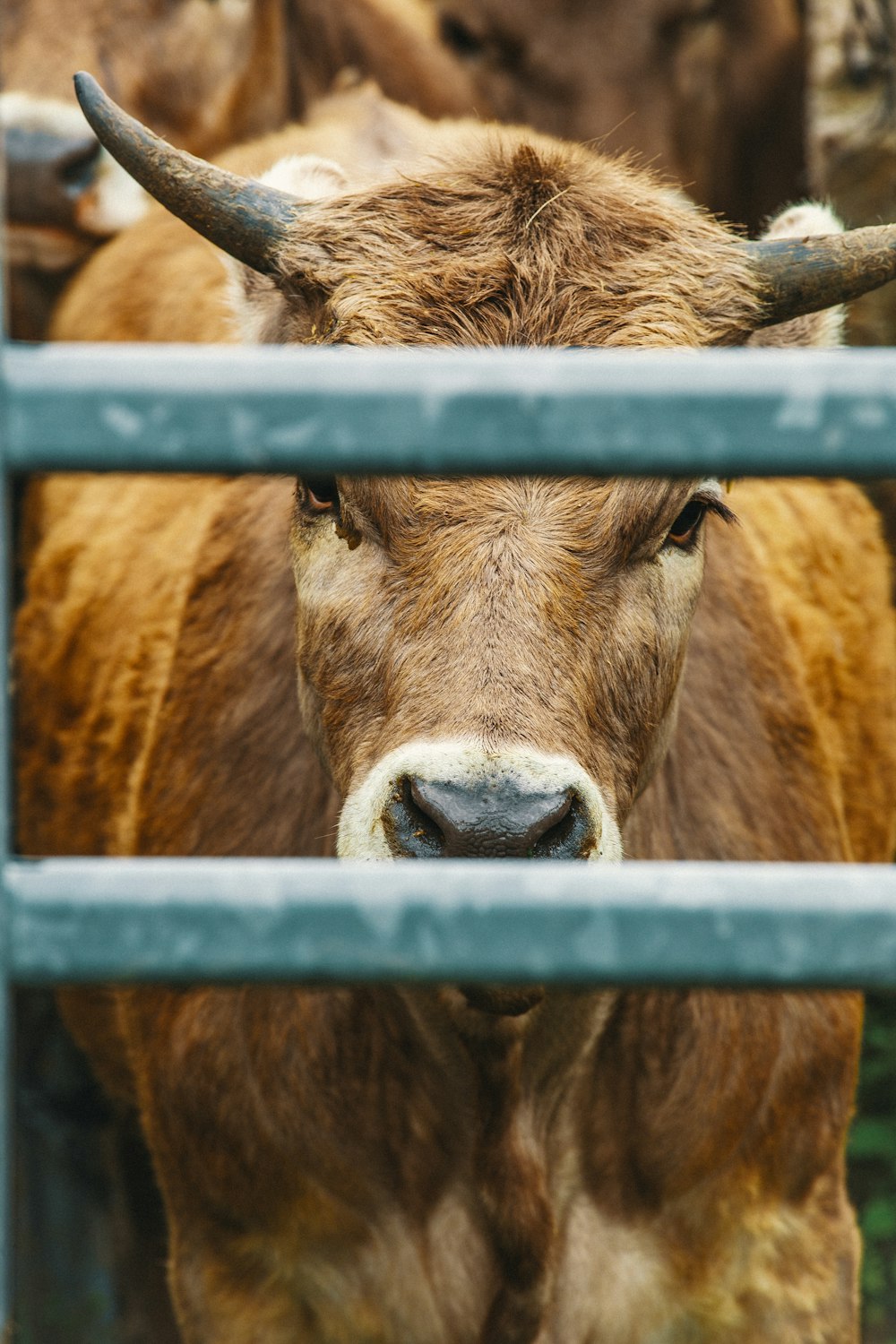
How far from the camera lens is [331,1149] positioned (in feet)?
9.53

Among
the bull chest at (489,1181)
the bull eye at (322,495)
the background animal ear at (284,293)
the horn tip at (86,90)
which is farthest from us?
the bull chest at (489,1181)

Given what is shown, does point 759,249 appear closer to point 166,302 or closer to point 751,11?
point 166,302

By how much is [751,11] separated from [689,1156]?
6.07 m

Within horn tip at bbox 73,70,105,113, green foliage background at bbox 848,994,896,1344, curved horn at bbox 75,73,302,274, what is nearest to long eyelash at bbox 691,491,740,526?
curved horn at bbox 75,73,302,274

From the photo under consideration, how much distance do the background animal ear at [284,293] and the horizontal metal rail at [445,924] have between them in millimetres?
1840

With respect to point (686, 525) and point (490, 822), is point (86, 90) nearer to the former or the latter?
point (686, 525)

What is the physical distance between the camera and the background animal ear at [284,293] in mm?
2723

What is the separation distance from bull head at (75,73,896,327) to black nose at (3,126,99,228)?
281 cm

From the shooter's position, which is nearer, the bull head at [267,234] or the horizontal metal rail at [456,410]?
the horizontal metal rail at [456,410]

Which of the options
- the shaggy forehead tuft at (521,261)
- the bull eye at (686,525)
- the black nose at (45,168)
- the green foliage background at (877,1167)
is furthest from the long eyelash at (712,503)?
the black nose at (45,168)

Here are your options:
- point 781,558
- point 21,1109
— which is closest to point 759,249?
point 781,558

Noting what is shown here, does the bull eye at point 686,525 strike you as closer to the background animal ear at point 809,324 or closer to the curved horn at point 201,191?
the background animal ear at point 809,324

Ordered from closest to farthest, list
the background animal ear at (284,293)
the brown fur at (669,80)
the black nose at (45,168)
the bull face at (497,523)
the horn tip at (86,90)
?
the bull face at (497,523)
the horn tip at (86,90)
the background animal ear at (284,293)
the black nose at (45,168)
the brown fur at (669,80)

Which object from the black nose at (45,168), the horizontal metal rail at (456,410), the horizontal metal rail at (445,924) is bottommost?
the horizontal metal rail at (445,924)
